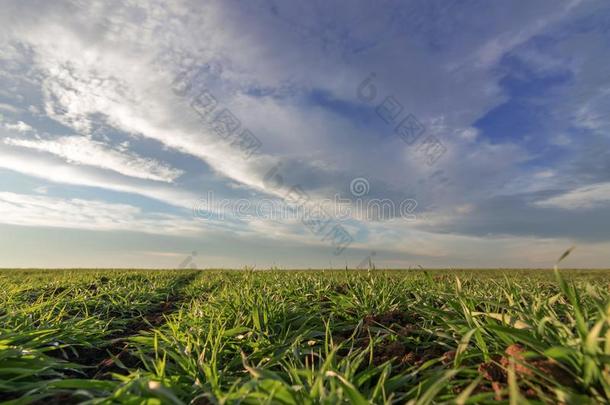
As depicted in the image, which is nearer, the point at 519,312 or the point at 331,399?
the point at 331,399

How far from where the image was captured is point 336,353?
362 cm

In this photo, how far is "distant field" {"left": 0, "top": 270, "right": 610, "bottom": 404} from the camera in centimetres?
227

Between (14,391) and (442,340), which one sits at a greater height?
(442,340)

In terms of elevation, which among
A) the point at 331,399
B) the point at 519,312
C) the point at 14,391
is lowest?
the point at 14,391

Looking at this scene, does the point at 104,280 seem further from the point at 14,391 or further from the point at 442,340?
the point at 442,340

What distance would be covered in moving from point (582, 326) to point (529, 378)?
1.43 feet

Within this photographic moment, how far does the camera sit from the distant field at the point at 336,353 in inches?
89.4

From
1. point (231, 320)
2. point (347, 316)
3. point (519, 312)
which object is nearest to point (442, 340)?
point (519, 312)

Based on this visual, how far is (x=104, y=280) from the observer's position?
1187 centimetres

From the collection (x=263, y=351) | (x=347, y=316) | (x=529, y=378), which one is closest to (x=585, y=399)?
(x=529, y=378)

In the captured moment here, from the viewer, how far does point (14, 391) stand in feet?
10.1

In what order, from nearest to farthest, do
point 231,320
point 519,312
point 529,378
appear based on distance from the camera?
point 529,378, point 519,312, point 231,320

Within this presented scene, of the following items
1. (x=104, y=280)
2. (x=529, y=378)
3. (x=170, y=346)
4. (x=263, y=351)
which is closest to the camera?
(x=529, y=378)

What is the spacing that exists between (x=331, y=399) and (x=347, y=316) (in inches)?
107
